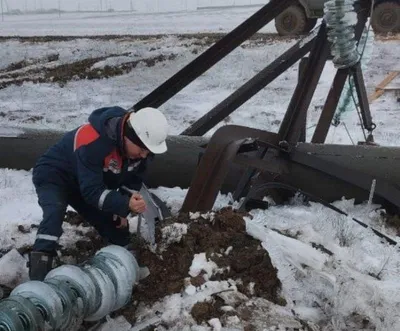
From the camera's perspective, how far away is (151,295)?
3156 mm

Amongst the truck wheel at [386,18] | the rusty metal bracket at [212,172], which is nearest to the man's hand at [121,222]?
the rusty metal bracket at [212,172]

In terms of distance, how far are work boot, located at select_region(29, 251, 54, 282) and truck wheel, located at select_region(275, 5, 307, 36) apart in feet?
50.4

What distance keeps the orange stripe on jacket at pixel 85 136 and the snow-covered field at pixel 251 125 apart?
3.10ft

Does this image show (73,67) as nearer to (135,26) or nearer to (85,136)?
(85,136)

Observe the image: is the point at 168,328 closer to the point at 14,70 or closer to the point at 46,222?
the point at 46,222

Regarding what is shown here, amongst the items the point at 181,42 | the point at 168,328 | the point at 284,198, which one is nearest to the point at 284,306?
the point at 168,328

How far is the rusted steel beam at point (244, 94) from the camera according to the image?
563cm

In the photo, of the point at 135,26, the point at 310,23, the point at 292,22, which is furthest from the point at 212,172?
the point at 135,26

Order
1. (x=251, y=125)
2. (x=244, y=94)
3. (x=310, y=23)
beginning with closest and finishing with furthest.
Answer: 1. (x=244, y=94)
2. (x=251, y=125)
3. (x=310, y=23)

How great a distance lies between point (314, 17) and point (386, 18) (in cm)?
203

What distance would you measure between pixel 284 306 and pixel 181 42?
15465 millimetres

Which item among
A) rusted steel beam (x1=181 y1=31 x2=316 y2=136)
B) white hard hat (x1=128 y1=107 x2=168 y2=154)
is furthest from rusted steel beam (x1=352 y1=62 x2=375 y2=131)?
white hard hat (x1=128 y1=107 x2=168 y2=154)

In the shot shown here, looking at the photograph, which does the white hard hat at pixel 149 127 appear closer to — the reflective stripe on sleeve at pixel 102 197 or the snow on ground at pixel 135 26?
the reflective stripe on sleeve at pixel 102 197

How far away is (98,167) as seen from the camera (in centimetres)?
337
